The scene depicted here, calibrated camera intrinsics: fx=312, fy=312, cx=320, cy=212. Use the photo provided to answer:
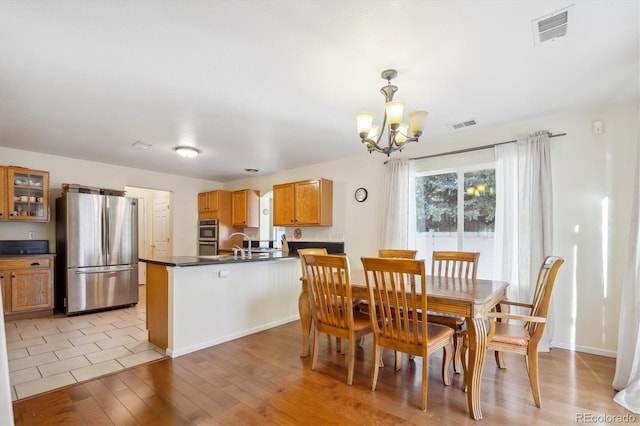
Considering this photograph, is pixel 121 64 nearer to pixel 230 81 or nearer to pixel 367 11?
pixel 230 81

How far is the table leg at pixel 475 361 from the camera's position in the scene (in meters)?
2.03

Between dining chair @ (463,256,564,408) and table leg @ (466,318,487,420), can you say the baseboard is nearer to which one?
dining chair @ (463,256,564,408)

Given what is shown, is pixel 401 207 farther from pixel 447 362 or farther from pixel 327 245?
pixel 447 362

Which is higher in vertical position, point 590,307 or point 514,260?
point 514,260

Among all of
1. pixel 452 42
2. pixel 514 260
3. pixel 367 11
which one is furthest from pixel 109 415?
pixel 514 260

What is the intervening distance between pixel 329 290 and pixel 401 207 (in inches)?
83.5

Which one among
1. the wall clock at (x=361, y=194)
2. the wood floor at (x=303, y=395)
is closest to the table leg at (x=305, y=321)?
the wood floor at (x=303, y=395)

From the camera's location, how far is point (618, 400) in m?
2.19

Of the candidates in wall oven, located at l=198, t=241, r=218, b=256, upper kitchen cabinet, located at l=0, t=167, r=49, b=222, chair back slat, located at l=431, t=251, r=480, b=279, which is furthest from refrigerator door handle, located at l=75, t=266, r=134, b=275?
chair back slat, located at l=431, t=251, r=480, b=279

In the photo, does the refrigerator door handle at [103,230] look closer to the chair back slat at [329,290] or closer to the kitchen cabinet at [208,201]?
the kitchen cabinet at [208,201]

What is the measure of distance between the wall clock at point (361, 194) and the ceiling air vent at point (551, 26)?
3.05 m

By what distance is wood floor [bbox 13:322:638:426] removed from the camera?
79.6 inches

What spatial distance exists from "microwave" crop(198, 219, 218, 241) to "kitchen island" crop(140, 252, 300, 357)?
9.61 ft

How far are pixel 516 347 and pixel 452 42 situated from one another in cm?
211
